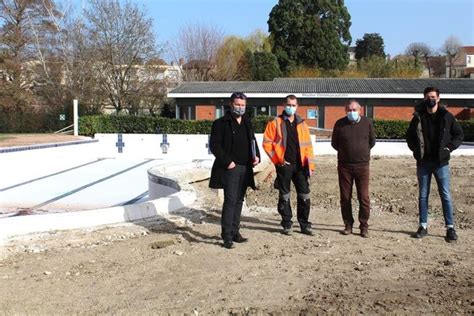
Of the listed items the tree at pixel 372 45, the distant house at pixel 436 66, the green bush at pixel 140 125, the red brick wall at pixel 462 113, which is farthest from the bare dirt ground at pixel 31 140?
the distant house at pixel 436 66

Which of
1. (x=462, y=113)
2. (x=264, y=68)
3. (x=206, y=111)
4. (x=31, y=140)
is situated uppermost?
(x=264, y=68)

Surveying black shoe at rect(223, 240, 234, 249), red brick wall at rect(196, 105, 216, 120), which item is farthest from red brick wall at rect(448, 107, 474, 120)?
black shoe at rect(223, 240, 234, 249)

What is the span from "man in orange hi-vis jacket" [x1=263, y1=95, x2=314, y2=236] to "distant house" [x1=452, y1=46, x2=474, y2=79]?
79.0 metres

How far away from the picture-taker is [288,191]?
5.95 meters

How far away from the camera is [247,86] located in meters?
37.3

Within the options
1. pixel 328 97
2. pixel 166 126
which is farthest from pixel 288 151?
pixel 328 97

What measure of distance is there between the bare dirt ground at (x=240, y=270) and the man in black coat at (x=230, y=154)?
1.25ft

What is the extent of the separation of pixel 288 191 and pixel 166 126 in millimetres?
22990

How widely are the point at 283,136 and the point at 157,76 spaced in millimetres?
34872

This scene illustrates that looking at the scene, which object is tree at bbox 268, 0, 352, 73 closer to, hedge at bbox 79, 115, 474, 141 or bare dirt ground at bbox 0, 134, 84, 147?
hedge at bbox 79, 115, 474, 141

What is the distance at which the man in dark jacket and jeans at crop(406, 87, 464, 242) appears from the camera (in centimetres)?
566

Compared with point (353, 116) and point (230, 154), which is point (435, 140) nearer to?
point (353, 116)

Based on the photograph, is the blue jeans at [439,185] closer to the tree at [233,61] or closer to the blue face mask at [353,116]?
the blue face mask at [353,116]

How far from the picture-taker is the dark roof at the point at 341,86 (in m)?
34.8
